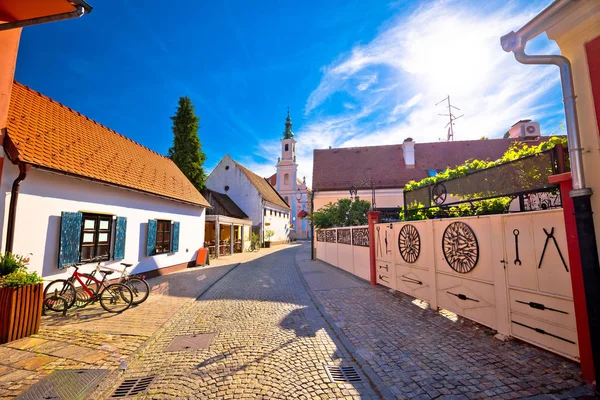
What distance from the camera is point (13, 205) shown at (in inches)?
242

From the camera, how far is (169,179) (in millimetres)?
14312

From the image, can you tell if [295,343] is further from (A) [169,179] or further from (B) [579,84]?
(A) [169,179]

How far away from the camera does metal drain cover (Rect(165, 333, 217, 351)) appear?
4.49m

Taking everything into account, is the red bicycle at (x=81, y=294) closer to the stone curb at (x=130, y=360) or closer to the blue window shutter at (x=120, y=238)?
the stone curb at (x=130, y=360)

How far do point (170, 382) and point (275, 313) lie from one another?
312cm

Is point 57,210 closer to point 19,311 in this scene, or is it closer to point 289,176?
point 19,311

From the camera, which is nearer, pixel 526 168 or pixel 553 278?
pixel 553 278

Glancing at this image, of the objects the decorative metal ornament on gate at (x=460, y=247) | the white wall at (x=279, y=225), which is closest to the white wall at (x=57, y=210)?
the decorative metal ornament on gate at (x=460, y=247)

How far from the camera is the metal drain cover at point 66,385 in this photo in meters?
3.10

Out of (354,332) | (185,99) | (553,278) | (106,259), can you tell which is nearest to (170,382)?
(354,332)

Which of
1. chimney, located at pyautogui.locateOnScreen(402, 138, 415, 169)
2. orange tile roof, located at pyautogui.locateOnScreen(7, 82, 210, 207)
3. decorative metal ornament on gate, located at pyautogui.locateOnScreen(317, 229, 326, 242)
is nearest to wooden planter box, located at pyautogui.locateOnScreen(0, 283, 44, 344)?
orange tile roof, located at pyautogui.locateOnScreen(7, 82, 210, 207)

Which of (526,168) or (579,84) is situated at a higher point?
(579,84)

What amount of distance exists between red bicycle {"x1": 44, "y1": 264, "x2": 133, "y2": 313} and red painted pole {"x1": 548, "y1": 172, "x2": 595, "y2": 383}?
7930 mm

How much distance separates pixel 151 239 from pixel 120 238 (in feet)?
5.80
